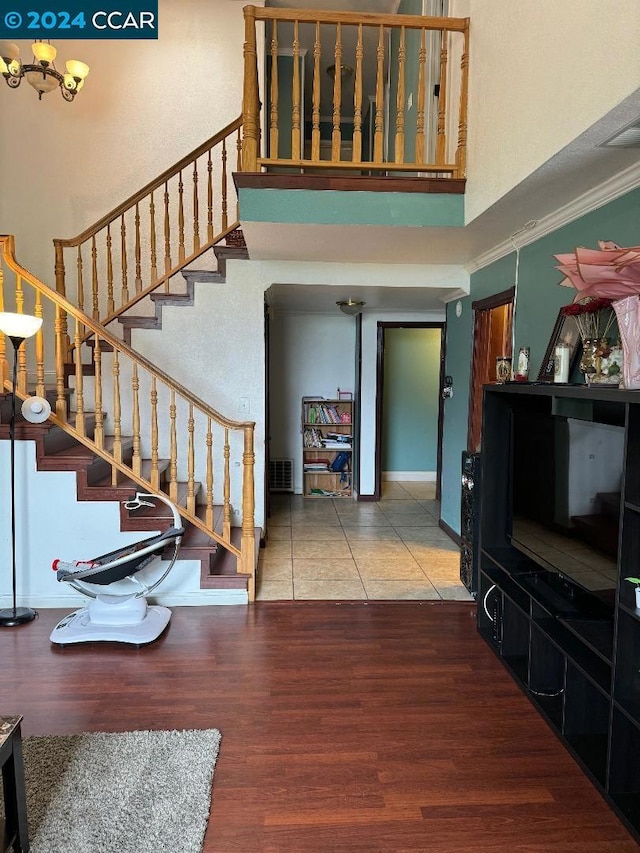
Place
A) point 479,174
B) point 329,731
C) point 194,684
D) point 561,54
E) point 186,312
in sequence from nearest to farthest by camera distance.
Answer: point 561,54, point 329,731, point 194,684, point 479,174, point 186,312

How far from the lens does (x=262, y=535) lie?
441 cm

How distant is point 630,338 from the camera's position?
1.76 metres

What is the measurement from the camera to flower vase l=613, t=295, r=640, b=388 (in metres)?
1.74

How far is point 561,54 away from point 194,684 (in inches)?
121

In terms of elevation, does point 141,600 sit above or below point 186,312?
below

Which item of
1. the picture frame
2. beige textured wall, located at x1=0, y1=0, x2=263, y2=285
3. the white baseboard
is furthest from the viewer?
the white baseboard

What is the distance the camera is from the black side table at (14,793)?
1.48 metres

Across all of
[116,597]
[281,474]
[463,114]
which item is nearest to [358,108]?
[463,114]

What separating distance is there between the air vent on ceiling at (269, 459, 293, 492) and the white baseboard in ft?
4.65

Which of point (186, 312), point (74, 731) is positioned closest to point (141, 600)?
point (74, 731)

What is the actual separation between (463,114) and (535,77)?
87 centimetres

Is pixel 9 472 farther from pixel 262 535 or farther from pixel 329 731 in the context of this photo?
pixel 329 731

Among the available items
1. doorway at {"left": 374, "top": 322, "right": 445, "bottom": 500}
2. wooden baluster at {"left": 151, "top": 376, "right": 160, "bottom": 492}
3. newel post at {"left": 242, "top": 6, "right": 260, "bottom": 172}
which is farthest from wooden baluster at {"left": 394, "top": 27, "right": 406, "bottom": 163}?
doorway at {"left": 374, "top": 322, "right": 445, "bottom": 500}

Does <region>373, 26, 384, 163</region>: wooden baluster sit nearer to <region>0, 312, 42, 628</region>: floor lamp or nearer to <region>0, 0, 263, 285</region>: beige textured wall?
<region>0, 312, 42, 628</region>: floor lamp
